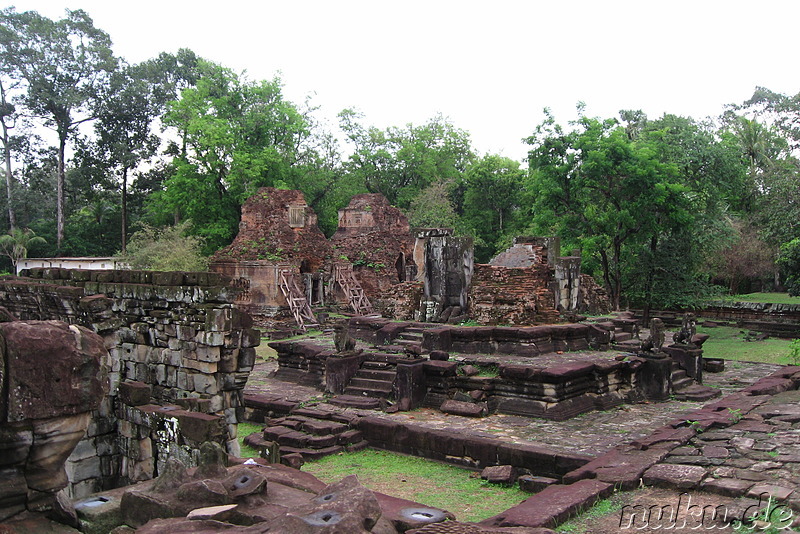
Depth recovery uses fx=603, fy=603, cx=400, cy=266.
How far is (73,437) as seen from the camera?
299cm

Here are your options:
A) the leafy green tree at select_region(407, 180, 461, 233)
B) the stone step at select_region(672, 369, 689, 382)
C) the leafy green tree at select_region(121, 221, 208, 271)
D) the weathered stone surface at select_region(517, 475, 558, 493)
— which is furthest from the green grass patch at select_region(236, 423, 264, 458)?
the leafy green tree at select_region(407, 180, 461, 233)

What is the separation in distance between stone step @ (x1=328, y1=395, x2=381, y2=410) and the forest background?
1206cm

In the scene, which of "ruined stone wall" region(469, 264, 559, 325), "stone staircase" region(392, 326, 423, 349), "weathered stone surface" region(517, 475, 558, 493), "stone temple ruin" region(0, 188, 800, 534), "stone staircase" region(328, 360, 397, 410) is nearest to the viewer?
"stone temple ruin" region(0, 188, 800, 534)

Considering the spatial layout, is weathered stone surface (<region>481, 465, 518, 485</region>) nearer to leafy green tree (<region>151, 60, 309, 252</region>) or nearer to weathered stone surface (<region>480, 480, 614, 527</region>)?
weathered stone surface (<region>480, 480, 614, 527</region>)

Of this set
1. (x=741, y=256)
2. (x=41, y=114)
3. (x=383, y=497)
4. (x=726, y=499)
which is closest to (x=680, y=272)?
(x=741, y=256)

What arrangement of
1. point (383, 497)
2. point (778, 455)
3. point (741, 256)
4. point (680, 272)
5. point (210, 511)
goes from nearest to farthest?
point (210, 511)
point (383, 497)
point (778, 455)
point (680, 272)
point (741, 256)

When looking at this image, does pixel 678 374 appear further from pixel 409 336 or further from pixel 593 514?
pixel 593 514

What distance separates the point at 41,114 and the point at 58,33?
469 cm

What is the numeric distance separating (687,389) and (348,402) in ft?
23.3

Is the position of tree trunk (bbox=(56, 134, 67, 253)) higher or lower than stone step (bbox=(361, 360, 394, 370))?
higher

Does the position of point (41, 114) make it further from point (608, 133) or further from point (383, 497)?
point (383, 497)

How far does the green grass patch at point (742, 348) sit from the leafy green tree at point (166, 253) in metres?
19.9

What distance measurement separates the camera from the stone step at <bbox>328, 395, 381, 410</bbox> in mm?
11117

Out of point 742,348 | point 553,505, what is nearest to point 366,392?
point 553,505
